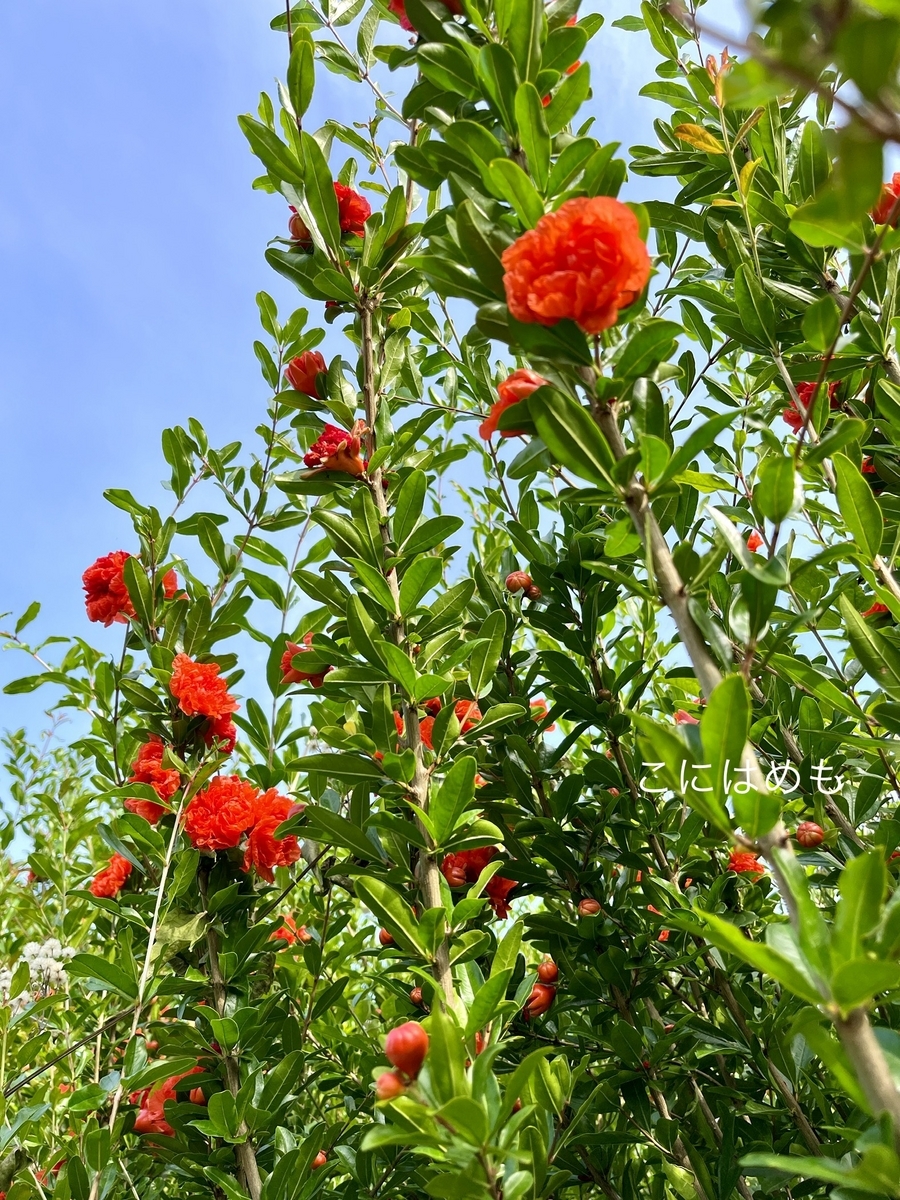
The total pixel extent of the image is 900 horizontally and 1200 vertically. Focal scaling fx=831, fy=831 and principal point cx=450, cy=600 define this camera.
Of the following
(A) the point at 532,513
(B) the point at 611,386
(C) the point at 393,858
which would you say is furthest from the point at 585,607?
(B) the point at 611,386

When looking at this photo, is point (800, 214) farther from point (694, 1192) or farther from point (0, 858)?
point (0, 858)

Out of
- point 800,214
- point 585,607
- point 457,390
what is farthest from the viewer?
point 457,390

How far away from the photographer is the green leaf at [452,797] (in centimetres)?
92

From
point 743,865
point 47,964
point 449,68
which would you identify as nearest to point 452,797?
point 743,865

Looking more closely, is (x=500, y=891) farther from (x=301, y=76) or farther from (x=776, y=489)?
(x=301, y=76)

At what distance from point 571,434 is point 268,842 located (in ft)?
3.35

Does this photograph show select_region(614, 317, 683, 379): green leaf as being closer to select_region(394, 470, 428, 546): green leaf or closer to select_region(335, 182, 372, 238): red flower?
select_region(394, 470, 428, 546): green leaf

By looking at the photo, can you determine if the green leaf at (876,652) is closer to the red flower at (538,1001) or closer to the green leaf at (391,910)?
the green leaf at (391,910)

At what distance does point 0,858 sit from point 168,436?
1.55 meters

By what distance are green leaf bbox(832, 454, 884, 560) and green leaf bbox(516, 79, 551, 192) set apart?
1.43ft

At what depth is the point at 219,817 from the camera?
4.78ft

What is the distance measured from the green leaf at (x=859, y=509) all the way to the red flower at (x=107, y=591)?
4.53 ft

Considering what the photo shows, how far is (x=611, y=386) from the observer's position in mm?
735

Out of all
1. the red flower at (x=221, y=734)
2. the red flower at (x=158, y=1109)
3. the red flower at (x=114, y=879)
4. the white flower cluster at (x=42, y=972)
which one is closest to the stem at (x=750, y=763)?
the red flower at (x=221, y=734)
